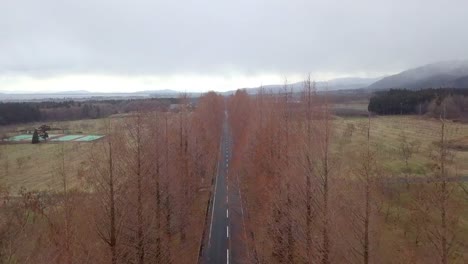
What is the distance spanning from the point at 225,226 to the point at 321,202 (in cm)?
1049

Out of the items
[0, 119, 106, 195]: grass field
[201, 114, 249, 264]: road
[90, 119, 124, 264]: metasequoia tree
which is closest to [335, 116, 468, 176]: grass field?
[201, 114, 249, 264]: road

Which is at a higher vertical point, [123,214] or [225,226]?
[123,214]

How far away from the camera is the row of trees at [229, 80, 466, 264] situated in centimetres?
869

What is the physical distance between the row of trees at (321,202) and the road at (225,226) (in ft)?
2.57

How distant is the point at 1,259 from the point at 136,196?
3.61 meters

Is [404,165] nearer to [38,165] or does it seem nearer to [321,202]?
[321,202]

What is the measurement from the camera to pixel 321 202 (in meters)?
9.45

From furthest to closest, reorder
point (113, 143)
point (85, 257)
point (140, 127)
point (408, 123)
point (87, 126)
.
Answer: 1. point (87, 126)
2. point (408, 123)
3. point (140, 127)
4. point (113, 143)
5. point (85, 257)

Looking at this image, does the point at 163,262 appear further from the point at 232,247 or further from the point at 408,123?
the point at 408,123

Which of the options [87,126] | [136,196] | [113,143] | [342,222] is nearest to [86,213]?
[136,196]

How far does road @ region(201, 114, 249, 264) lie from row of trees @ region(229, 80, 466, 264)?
783 millimetres

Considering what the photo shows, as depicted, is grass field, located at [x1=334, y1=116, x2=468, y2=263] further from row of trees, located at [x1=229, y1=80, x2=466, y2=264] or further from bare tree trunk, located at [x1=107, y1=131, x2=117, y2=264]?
bare tree trunk, located at [x1=107, y1=131, x2=117, y2=264]

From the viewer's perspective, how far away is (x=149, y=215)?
11289 mm

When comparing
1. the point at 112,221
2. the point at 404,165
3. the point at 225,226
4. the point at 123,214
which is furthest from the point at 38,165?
the point at 404,165
